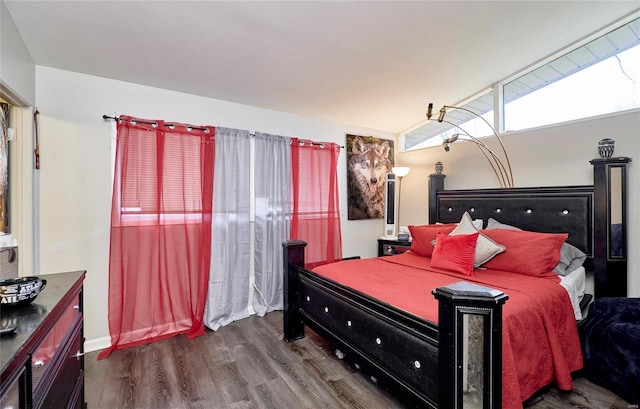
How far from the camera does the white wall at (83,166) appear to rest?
2307mm

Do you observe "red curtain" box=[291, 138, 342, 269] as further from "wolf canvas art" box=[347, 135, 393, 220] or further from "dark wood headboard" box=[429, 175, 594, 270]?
"dark wood headboard" box=[429, 175, 594, 270]

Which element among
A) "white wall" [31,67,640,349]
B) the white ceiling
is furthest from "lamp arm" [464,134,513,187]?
the white ceiling

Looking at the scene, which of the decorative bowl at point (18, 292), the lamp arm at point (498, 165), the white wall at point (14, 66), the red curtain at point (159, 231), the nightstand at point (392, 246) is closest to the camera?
the decorative bowl at point (18, 292)

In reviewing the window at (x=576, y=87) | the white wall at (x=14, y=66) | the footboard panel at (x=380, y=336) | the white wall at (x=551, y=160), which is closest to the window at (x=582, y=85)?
the window at (x=576, y=87)

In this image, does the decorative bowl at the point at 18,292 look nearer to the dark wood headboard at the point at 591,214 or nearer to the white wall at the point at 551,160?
the dark wood headboard at the point at 591,214

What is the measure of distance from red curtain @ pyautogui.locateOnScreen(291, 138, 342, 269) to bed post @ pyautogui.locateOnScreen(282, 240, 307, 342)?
0.85 meters

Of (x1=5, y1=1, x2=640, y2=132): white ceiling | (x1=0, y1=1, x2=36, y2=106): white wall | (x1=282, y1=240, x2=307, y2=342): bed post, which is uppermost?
(x1=5, y1=1, x2=640, y2=132): white ceiling

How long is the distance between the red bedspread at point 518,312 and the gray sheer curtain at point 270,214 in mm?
1067

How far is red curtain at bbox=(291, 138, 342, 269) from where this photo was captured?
3.54 metres

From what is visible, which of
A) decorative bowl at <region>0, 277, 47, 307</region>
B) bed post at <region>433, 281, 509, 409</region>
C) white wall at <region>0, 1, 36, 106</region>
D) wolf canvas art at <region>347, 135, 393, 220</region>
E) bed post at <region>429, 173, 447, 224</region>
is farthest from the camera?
wolf canvas art at <region>347, 135, 393, 220</region>

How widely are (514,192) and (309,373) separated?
107 inches

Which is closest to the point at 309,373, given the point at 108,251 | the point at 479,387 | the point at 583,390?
the point at 479,387

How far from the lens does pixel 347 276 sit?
2.29 meters

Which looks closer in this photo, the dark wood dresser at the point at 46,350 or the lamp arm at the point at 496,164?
the dark wood dresser at the point at 46,350
